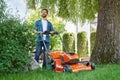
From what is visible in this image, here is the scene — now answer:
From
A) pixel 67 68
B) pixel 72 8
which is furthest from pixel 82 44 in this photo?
pixel 67 68

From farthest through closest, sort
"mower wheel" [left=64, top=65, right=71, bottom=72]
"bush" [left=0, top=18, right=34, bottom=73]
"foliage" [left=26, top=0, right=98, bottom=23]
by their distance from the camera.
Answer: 1. "foliage" [left=26, top=0, right=98, bottom=23]
2. "mower wheel" [left=64, top=65, right=71, bottom=72]
3. "bush" [left=0, top=18, right=34, bottom=73]

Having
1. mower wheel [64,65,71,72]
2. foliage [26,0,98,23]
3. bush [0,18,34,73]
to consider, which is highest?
foliage [26,0,98,23]

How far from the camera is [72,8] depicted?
43.8 ft

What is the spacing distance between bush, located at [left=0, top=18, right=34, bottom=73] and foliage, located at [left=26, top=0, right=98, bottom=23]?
16.8ft

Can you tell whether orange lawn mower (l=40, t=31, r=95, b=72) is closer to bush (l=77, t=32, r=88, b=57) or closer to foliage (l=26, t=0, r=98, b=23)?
foliage (l=26, t=0, r=98, b=23)

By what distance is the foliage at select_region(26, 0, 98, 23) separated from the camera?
1294 centimetres

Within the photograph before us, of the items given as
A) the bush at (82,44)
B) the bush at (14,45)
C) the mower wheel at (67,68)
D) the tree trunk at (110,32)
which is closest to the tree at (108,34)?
the tree trunk at (110,32)

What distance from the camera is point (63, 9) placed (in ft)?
43.7

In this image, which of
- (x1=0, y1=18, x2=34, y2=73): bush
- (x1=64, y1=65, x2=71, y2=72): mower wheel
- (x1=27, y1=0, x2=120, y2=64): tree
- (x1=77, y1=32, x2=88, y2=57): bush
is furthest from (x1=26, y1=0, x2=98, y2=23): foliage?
(x1=77, y1=32, x2=88, y2=57): bush

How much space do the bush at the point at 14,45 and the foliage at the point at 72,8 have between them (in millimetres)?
5124

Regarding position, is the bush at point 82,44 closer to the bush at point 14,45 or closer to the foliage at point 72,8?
the foliage at point 72,8

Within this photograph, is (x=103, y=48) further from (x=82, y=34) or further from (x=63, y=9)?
(x=82, y=34)

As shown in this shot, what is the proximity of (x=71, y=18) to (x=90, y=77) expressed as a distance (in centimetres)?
726

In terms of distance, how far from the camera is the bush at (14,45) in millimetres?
7062
